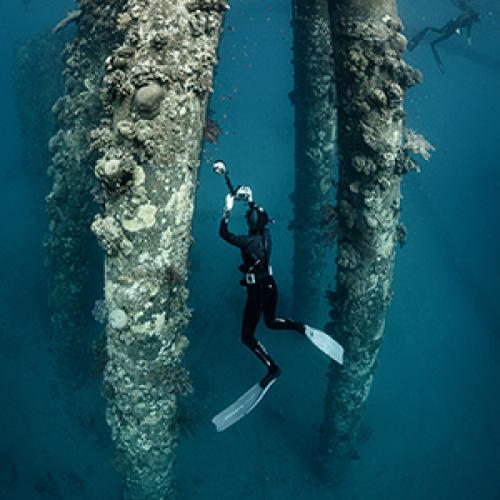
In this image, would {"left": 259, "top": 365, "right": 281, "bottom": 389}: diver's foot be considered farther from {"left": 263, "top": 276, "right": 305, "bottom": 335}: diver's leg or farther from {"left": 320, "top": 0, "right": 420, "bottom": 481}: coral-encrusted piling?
{"left": 320, "top": 0, "right": 420, "bottom": 481}: coral-encrusted piling

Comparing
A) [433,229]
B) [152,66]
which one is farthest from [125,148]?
[433,229]

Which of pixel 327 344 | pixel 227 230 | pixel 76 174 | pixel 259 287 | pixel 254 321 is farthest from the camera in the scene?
pixel 76 174

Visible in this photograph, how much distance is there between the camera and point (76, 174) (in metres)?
6.86

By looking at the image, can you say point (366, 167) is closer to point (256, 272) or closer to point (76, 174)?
point (256, 272)

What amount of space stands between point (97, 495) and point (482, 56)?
3961 centimetres

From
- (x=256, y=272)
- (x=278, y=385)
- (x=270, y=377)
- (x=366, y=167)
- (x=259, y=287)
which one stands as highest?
(x=366, y=167)

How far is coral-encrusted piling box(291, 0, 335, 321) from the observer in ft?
24.7

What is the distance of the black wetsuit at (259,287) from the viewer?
448cm

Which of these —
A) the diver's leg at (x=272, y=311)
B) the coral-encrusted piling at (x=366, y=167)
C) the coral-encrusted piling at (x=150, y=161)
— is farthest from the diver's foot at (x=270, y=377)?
the coral-encrusted piling at (x=366, y=167)

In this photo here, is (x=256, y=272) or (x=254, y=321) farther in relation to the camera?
(x=254, y=321)

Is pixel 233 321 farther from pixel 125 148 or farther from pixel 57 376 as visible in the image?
pixel 125 148

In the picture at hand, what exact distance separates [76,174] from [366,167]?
4.56 m

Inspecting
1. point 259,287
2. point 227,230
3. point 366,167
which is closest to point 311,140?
point 366,167

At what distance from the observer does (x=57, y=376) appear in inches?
407
